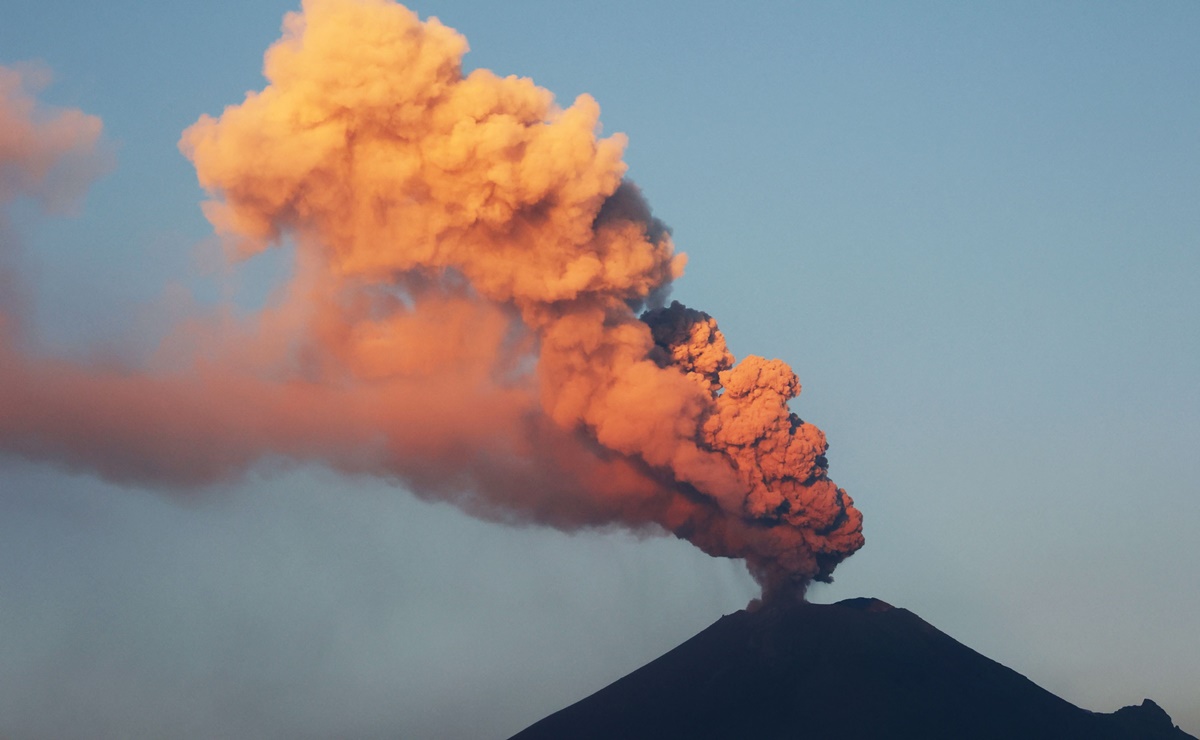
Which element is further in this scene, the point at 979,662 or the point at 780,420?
the point at 979,662

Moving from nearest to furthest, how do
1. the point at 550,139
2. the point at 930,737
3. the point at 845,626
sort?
the point at 550,139, the point at 930,737, the point at 845,626

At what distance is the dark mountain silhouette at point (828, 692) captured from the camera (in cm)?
5816

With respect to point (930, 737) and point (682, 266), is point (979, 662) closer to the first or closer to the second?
point (930, 737)

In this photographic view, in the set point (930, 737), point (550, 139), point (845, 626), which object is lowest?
point (930, 737)

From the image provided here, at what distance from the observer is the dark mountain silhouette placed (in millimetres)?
58156

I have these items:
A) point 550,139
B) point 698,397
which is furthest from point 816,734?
point 550,139

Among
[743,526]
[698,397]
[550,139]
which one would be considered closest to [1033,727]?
[743,526]

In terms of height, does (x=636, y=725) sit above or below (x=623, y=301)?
below

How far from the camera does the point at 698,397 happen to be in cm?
5869

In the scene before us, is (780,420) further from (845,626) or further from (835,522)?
(845,626)

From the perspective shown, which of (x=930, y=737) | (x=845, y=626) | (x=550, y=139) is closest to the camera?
(x=550, y=139)

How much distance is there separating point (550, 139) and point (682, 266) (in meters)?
7.86

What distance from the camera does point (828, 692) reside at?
194ft

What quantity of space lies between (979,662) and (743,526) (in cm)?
1179
